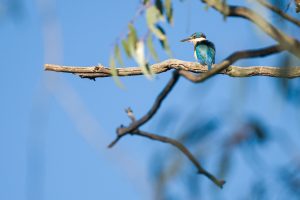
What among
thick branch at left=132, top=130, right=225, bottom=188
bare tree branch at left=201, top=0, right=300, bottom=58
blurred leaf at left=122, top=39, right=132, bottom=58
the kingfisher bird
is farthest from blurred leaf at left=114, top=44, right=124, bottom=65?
the kingfisher bird

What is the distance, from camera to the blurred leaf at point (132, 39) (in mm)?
1940

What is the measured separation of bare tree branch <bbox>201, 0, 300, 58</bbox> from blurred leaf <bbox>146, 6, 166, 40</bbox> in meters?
0.23

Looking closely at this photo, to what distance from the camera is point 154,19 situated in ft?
6.27

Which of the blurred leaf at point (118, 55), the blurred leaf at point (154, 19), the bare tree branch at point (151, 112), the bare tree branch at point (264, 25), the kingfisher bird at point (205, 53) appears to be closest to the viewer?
the bare tree branch at point (264, 25)

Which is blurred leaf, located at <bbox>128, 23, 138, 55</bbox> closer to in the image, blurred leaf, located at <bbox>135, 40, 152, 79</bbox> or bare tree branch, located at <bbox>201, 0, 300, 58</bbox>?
blurred leaf, located at <bbox>135, 40, 152, 79</bbox>

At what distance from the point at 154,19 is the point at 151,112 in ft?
1.07

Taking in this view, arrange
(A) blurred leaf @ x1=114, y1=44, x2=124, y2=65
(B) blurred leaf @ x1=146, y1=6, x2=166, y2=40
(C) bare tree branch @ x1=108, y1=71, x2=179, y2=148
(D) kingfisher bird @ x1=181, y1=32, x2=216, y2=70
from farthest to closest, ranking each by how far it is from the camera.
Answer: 1. (D) kingfisher bird @ x1=181, y1=32, x2=216, y2=70
2. (A) blurred leaf @ x1=114, y1=44, x2=124, y2=65
3. (B) blurred leaf @ x1=146, y1=6, x2=166, y2=40
4. (C) bare tree branch @ x1=108, y1=71, x2=179, y2=148

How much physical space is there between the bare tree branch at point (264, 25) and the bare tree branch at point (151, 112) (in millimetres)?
264

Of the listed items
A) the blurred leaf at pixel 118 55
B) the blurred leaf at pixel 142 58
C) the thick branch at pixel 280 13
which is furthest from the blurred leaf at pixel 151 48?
the thick branch at pixel 280 13

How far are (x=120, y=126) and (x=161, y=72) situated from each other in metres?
1.74

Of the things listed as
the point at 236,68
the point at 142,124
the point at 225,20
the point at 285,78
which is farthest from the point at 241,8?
the point at 236,68

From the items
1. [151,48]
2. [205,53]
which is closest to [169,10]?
[151,48]

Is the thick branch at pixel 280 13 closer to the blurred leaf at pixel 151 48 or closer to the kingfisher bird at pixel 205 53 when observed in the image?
the blurred leaf at pixel 151 48

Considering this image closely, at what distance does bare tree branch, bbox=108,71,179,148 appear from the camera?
1803 millimetres
